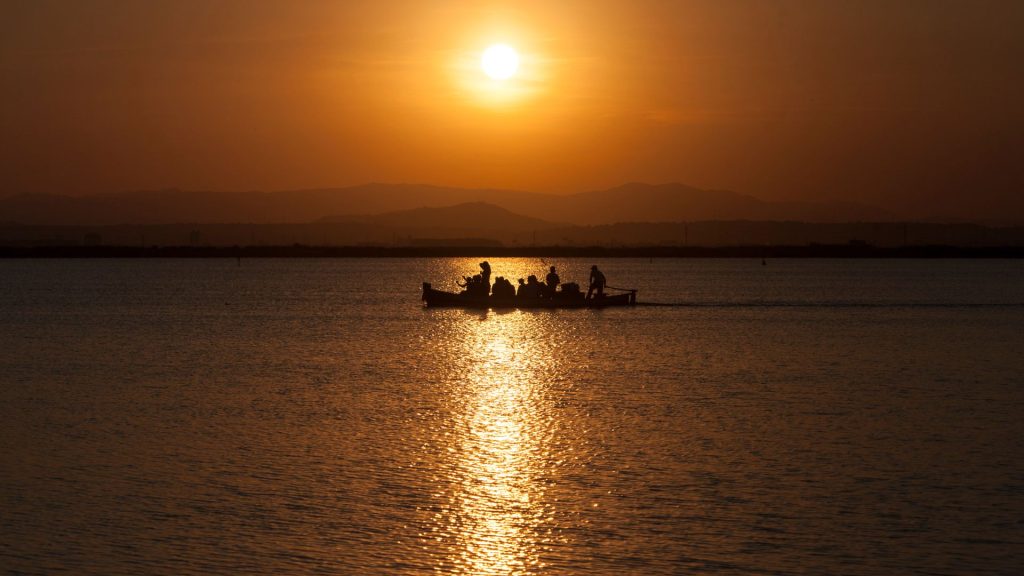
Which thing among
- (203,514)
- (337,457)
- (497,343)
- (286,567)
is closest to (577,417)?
(337,457)

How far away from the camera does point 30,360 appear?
128ft

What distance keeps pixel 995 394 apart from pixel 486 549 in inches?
765

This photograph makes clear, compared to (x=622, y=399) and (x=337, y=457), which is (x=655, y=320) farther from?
(x=337, y=457)

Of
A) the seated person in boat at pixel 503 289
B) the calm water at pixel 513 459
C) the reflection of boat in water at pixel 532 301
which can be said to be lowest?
the calm water at pixel 513 459

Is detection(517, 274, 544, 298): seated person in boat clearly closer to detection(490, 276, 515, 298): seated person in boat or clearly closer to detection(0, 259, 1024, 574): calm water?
detection(490, 276, 515, 298): seated person in boat

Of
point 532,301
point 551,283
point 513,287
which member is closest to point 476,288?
point 513,287

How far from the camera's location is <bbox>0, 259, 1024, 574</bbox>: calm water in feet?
46.2

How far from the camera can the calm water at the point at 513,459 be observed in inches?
554

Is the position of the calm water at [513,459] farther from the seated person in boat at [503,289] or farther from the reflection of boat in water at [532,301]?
the seated person in boat at [503,289]

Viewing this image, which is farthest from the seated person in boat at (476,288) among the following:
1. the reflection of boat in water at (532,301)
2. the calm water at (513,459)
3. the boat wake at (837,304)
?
the calm water at (513,459)

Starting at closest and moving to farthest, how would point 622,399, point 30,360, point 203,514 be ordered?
point 203,514 < point 622,399 < point 30,360

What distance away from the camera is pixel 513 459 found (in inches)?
773

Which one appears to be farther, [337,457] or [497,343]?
[497,343]

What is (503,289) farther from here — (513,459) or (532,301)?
(513,459)
